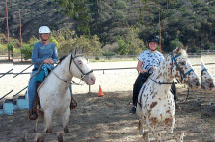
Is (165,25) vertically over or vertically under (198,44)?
over

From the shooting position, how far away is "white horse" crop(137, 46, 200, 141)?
8.50ft

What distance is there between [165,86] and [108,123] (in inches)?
105

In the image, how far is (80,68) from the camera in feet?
9.82

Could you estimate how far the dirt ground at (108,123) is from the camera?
13.8ft

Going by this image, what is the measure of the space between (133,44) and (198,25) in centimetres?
232

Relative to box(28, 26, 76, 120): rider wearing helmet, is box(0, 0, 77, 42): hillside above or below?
above

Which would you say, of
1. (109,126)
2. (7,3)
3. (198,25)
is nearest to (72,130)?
(109,126)

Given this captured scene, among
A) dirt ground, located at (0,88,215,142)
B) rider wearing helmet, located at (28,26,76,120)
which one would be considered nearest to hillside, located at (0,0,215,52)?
dirt ground, located at (0,88,215,142)

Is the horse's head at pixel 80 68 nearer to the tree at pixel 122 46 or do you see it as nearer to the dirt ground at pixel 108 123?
the dirt ground at pixel 108 123

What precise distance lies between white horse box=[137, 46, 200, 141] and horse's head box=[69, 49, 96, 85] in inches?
33.7

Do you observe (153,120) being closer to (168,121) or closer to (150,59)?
(168,121)

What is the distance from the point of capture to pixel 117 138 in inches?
165

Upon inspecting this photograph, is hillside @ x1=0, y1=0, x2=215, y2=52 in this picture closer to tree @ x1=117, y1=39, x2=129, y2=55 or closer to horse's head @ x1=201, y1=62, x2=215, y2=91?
tree @ x1=117, y1=39, x2=129, y2=55

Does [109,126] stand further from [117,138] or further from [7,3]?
[7,3]
